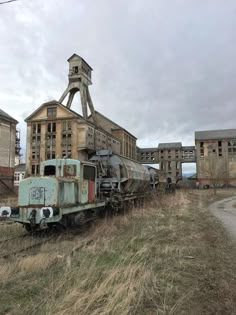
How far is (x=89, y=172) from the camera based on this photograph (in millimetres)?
13289

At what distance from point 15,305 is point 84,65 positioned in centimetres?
5762

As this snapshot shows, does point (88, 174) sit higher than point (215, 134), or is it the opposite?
point (215, 134)

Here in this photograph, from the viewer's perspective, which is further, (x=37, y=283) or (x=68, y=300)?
(x=37, y=283)

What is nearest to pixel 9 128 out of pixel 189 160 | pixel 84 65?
pixel 84 65

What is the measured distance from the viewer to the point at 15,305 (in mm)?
4645

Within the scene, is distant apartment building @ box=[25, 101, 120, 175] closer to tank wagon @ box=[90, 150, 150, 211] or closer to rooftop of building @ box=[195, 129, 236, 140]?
tank wagon @ box=[90, 150, 150, 211]

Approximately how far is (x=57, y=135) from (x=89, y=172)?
Answer: 38.9m

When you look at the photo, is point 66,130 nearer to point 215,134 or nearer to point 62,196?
point 62,196

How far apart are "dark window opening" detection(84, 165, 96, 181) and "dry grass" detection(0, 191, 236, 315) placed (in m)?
3.82

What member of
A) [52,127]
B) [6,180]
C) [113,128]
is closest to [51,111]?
[52,127]

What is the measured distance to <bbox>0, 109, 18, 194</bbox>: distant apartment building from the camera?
38281mm

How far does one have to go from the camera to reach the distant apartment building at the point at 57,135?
4909 centimetres

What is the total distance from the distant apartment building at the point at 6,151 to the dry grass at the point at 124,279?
3141 cm

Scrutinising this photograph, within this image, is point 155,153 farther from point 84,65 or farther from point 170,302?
point 170,302
